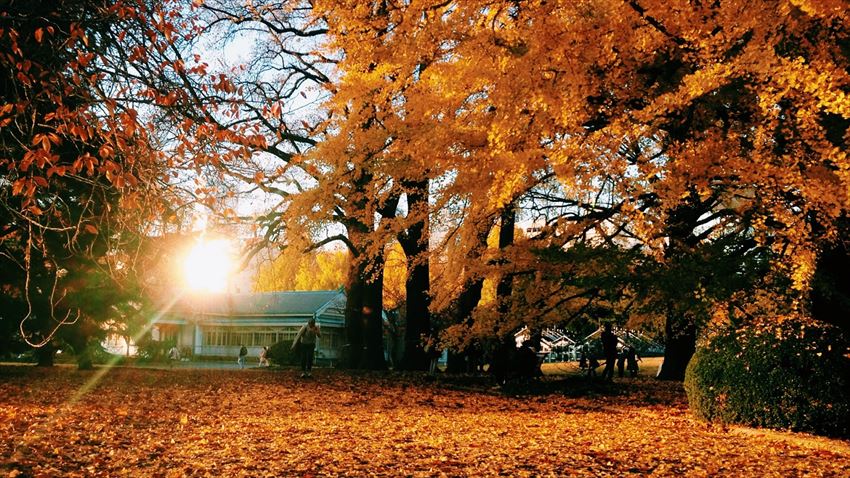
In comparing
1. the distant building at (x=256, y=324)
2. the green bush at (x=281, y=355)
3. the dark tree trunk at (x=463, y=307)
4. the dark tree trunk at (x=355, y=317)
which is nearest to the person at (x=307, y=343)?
the dark tree trunk at (x=463, y=307)

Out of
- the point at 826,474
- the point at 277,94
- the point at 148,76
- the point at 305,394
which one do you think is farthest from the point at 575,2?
the point at 277,94

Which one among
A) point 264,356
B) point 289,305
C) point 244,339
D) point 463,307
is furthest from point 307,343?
point 244,339

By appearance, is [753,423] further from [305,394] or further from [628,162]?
[305,394]

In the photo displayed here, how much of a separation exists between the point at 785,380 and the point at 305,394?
791cm

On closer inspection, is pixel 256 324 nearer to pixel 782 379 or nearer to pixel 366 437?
pixel 366 437

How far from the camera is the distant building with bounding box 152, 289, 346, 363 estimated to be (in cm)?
4347

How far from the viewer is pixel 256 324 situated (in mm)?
44562

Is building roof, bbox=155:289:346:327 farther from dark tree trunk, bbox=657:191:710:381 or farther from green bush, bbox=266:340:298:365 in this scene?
dark tree trunk, bbox=657:191:710:381

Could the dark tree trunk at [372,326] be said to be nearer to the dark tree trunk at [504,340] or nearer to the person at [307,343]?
the person at [307,343]

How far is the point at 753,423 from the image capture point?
870 cm

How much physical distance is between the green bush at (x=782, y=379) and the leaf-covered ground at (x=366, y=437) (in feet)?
0.83

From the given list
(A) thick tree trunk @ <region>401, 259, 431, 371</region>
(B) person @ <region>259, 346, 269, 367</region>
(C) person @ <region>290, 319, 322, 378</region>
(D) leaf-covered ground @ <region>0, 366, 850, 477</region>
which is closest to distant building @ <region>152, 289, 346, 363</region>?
(B) person @ <region>259, 346, 269, 367</region>

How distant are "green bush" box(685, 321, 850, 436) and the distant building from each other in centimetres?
3471

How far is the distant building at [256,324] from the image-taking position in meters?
43.5
